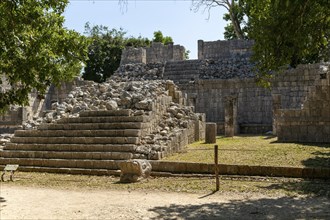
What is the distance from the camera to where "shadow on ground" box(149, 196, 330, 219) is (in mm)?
6895

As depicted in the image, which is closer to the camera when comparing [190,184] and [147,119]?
[190,184]

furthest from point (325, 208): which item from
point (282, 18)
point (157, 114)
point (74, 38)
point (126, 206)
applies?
point (157, 114)

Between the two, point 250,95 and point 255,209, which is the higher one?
point 250,95

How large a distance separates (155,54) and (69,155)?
19.8m

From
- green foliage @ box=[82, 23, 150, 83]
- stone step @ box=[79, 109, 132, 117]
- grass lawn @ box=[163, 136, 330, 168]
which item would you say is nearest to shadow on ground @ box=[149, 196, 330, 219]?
grass lawn @ box=[163, 136, 330, 168]

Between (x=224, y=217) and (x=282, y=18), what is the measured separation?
4782 mm

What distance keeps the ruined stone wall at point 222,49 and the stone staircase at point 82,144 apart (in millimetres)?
16003

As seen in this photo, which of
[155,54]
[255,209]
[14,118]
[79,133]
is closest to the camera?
[255,209]

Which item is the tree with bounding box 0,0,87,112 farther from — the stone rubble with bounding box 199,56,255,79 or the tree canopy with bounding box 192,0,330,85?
the stone rubble with bounding box 199,56,255,79

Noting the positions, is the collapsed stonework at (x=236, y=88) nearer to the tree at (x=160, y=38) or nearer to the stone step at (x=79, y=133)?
the stone step at (x=79, y=133)

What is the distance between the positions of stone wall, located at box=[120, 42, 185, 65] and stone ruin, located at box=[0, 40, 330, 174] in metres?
7.07

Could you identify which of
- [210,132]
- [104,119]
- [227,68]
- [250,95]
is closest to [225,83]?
[250,95]

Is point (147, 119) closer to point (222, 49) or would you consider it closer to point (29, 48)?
point (29, 48)

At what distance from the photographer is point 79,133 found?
14391 mm
